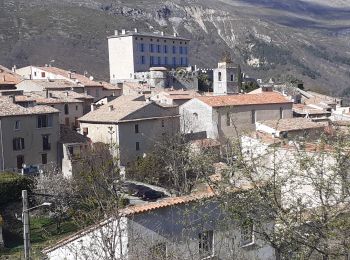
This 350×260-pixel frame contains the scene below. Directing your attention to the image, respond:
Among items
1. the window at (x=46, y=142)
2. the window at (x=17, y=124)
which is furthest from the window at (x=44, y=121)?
the window at (x=17, y=124)

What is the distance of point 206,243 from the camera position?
535 inches

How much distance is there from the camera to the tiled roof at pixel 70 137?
1654 inches

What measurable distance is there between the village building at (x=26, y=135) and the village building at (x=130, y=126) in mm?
3841

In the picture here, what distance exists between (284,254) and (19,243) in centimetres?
2144

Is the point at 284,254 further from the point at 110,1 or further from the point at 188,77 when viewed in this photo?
the point at 110,1

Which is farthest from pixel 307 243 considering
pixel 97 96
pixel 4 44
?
pixel 4 44

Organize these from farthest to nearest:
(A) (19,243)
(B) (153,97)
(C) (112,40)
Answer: (C) (112,40) < (B) (153,97) < (A) (19,243)

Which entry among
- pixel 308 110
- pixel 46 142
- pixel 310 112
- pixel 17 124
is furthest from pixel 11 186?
pixel 308 110

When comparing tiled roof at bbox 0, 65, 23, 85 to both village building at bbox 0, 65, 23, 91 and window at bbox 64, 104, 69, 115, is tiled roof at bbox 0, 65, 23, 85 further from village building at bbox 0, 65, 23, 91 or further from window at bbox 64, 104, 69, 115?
window at bbox 64, 104, 69, 115

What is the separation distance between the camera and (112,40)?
3413 inches

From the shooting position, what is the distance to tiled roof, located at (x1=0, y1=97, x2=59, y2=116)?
1523 inches

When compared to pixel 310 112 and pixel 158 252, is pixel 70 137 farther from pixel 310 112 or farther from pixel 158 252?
pixel 158 252

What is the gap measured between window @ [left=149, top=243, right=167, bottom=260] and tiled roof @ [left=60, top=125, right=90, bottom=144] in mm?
29090

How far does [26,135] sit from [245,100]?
1986 cm
